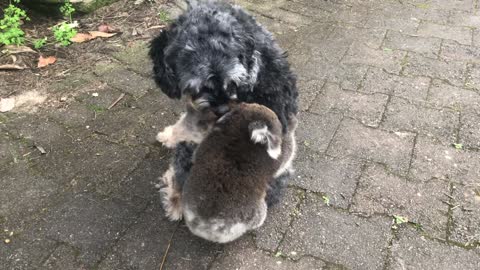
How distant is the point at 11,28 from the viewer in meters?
4.42

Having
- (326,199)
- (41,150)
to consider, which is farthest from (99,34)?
(326,199)

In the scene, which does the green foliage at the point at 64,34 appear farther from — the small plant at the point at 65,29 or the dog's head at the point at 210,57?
the dog's head at the point at 210,57

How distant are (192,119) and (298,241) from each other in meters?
0.95

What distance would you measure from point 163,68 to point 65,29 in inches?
94.0

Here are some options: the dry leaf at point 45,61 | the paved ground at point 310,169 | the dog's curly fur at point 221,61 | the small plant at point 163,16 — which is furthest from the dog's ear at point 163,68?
the small plant at point 163,16

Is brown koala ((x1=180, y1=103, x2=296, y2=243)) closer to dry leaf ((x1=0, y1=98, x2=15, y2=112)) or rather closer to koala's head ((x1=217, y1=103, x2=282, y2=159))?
koala's head ((x1=217, y1=103, x2=282, y2=159))

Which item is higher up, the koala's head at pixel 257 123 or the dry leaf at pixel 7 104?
the koala's head at pixel 257 123

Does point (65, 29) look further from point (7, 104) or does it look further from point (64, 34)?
point (7, 104)

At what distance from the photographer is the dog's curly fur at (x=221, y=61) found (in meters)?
2.40

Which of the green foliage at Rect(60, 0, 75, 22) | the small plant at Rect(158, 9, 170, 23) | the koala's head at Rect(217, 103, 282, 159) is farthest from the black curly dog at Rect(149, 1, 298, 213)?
the green foliage at Rect(60, 0, 75, 22)

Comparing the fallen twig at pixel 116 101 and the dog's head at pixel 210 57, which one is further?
the fallen twig at pixel 116 101

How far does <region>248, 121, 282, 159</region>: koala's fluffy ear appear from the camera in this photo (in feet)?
7.22

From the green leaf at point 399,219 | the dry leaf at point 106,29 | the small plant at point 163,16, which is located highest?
the green leaf at point 399,219

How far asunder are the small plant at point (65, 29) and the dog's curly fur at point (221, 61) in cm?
216
